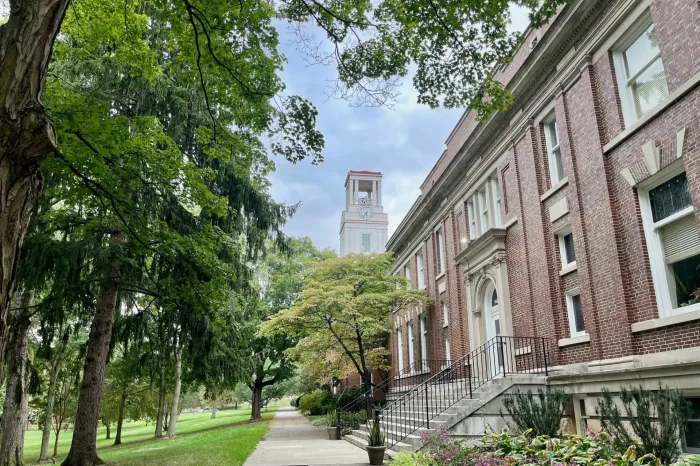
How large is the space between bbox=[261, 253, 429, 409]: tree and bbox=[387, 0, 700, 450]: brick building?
402 cm

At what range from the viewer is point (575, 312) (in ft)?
38.4

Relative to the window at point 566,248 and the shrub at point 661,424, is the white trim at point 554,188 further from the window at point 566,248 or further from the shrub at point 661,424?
the shrub at point 661,424

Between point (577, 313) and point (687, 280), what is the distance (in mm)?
3320

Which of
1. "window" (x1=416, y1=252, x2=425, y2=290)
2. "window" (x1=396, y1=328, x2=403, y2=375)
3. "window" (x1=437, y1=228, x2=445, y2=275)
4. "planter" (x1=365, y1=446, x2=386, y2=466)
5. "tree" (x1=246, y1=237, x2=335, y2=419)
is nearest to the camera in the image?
"planter" (x1=365, y1=446, x2=386, y2=466)

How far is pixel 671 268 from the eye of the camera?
29.1 ft

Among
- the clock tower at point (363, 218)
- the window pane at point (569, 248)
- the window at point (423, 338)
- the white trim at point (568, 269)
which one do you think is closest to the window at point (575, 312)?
the white trim at point (568, 269)

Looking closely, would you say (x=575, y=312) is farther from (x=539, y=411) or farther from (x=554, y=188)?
(x=554, y=188)

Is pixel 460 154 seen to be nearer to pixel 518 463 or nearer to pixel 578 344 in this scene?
pixel 578 344

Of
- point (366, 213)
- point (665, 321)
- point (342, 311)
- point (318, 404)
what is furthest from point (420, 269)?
point (366, 213)

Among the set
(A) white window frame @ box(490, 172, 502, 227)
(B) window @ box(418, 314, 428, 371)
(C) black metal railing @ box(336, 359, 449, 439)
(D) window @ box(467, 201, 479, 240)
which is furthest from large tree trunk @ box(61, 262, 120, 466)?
(B) window @ box(418, 314, 428, 371)

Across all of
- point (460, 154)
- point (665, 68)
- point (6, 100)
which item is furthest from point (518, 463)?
point (460, 154)

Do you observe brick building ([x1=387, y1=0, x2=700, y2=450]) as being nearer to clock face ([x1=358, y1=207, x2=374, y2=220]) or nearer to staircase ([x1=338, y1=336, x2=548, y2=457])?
staircase ([x1=338, y1=336, x2=548, y2=457])

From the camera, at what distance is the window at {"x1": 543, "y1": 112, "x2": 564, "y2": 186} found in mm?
12648

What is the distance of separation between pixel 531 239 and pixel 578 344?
3.18 metres
